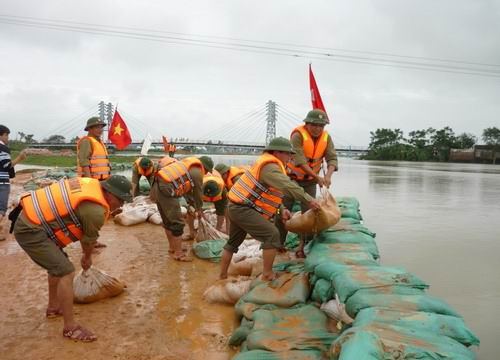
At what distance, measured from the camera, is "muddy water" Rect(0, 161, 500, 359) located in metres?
3.05

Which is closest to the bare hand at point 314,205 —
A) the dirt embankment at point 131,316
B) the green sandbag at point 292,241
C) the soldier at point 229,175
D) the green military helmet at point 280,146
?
the green military helmet at point 280,146

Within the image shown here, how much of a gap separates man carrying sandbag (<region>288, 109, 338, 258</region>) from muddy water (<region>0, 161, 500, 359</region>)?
1.46 meters

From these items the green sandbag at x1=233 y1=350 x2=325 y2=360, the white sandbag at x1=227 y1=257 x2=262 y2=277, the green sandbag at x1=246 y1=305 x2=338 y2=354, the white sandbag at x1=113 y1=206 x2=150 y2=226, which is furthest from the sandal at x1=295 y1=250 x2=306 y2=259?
the white sandbag at x1=113 y1=206 x2=150 y2=226

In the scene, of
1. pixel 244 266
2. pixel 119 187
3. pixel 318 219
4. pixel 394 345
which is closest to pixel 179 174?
pixel 244 266

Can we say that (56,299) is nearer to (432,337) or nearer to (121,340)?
(121,340)

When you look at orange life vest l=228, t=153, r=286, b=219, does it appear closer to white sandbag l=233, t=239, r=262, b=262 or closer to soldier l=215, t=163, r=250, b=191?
white sandbag l=233, t=239, r=262, b=262

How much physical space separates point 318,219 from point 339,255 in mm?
527

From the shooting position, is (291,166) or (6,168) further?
(6,168)

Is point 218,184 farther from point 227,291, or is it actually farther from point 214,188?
point 227,291

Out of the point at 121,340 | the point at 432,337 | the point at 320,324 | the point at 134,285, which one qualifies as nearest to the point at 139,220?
the point at 134,285

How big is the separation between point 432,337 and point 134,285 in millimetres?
2991

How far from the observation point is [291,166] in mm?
4840

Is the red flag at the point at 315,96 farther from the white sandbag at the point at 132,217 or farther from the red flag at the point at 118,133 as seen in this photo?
the red flag at the point at 118,133

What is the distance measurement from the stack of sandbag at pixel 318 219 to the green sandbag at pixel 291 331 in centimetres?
110
